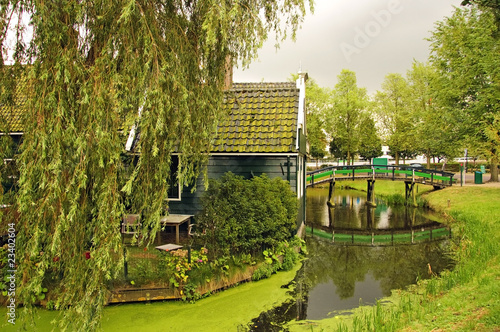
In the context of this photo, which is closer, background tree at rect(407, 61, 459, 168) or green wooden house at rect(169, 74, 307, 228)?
green wooden house at rect(169, 74, 307, 228)

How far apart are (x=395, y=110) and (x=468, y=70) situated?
13.8 m

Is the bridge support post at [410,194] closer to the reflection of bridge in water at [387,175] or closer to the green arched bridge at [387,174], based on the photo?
the reflection of bridge in water at [387,175]

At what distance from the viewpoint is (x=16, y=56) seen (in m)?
5.53

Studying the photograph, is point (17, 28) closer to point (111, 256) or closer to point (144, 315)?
point (111, 256)

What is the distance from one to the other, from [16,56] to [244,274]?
6734mm

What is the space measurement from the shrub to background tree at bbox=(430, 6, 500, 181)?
17.3 metres

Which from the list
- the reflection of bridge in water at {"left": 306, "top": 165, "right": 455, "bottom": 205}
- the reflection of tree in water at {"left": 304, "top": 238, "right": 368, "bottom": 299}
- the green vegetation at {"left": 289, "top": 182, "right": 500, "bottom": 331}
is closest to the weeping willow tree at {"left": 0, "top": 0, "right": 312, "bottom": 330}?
the green vegetation at {"left": 289, "top": 182, "right": 500, "bottom": 331}

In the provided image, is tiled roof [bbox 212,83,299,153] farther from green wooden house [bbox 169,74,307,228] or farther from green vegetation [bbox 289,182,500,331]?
green vegetation [bbox 289,182,500,331]

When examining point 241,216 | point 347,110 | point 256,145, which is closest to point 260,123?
point 256,145

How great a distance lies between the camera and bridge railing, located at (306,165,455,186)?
2348 cm

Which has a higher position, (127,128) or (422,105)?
(422,105)

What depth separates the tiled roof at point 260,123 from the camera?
10.8 meters

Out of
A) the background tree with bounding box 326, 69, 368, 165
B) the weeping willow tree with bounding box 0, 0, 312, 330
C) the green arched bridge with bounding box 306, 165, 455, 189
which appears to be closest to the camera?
the weeping willow tree with bounding box 0, 0, 312, 330

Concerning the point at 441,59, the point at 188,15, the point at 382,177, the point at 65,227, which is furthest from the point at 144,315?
the point at 441,59
